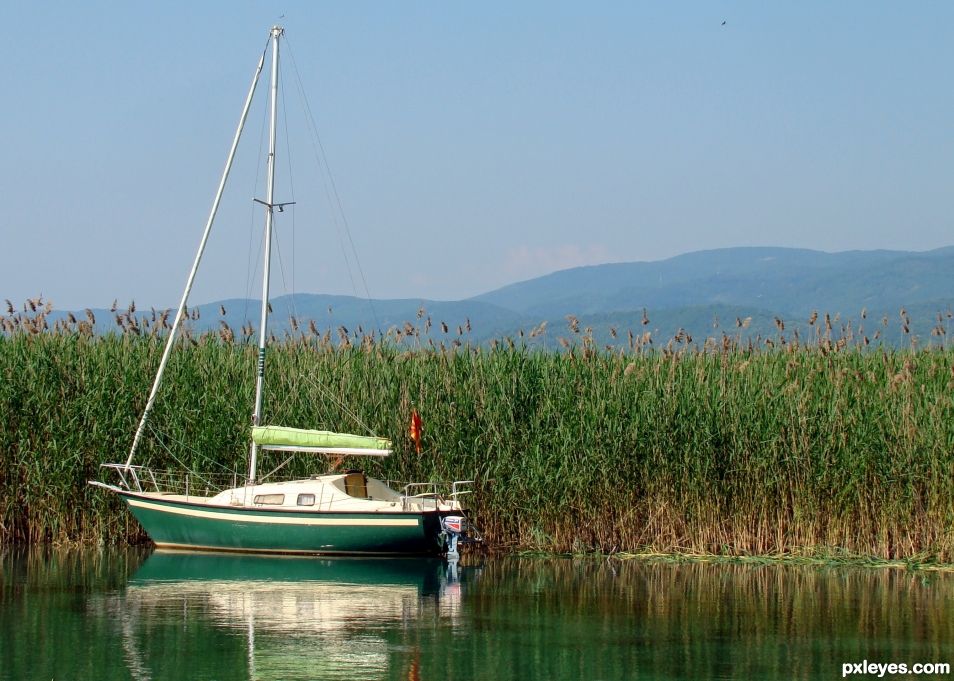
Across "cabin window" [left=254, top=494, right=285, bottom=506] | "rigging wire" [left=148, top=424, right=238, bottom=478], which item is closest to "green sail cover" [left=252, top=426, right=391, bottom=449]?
"cabin window" [left=254, top=494, right=285, bottom=506]

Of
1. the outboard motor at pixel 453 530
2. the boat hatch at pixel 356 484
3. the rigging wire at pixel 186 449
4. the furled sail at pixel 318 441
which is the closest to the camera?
the outboard motor at pixel 453 530

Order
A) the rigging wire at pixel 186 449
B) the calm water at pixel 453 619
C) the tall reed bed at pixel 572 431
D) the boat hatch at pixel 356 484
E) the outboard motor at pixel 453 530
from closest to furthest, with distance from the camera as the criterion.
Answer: the calm water at pixel 453 619, the outboard motor at pixel 453 530, the tall reed bed at pixel 572 431, the boat hatch at pixel 356 484, the rigging wire at pixel 186 449

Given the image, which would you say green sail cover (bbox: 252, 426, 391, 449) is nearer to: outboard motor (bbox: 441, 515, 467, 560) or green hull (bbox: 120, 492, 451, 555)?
green hull (bbox: 120, 492, 451, 555)

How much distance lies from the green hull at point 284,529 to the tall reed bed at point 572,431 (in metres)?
Answer: 1.19

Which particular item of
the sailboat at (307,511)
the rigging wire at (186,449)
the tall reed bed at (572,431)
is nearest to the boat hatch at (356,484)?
the sailboat at (307,511)

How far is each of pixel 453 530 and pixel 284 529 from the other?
294 centimetres

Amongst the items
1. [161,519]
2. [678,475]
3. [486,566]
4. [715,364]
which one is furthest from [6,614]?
[715,364]

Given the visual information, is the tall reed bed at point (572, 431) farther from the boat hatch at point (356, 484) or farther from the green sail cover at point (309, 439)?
the green sail cover at point (309, 439)

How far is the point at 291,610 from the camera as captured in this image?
17.6 m

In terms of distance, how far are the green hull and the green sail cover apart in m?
1.10

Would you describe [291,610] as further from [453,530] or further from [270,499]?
[270,499]

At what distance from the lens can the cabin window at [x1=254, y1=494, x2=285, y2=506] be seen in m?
22.8

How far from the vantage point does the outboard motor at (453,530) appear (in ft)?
71.7

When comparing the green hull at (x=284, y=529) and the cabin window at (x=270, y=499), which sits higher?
the cabin window at (x=270, y=499)
